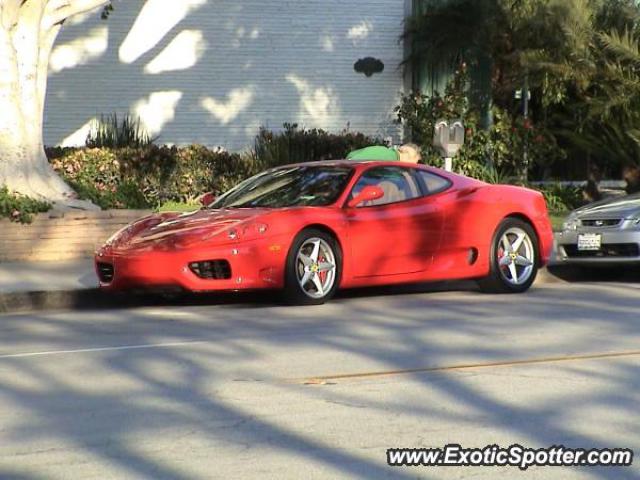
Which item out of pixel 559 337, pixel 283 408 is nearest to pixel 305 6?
pixel 559 337

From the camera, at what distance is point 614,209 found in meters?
14.5

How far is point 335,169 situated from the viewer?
1298cm

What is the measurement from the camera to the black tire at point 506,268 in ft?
43.2

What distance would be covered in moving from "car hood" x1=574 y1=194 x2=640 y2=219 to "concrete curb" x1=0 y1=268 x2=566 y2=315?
10.2ft

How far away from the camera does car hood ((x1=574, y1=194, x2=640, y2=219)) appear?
1430 cm

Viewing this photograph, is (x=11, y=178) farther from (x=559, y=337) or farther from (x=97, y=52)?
(x=559, y=337)

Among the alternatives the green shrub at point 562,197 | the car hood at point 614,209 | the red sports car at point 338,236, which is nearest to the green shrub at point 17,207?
the red sports car at point 338,236

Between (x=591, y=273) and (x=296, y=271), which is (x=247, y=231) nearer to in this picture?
(x=296, y=271)

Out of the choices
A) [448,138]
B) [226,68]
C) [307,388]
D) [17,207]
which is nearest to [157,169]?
[226,68]

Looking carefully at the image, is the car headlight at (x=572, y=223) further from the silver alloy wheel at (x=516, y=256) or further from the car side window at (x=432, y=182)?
the car side window at (x=432, y=182)

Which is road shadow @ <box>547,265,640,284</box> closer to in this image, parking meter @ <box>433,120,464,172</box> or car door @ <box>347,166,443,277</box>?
parking meter @ <box>433,120,464,172</box>

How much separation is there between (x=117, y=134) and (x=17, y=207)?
666 centimetres

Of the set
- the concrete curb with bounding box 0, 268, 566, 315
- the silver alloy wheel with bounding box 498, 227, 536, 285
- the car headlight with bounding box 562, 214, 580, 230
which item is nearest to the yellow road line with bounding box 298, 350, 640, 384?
the silver alloy wheel with bounding box 498, 227, 536, 285

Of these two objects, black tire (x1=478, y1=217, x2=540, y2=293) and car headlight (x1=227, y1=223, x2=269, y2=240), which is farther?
black tire (x1=478, y1=217, x2=540, y2=293)
